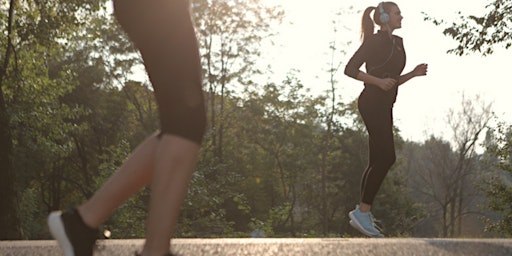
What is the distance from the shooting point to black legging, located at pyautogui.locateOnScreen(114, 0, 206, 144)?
2.65m

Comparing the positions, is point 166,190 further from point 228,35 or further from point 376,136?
Answer: point 228,35

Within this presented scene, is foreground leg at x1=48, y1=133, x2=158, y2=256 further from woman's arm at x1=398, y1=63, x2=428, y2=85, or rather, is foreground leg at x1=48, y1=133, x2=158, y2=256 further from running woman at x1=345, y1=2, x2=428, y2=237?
woman's arm at x1=398, y1=63, x2=428, y2=85

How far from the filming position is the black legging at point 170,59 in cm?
265

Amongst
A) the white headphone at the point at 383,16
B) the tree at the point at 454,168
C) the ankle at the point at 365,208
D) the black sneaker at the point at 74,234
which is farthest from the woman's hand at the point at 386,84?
the tree at the point at 454,168

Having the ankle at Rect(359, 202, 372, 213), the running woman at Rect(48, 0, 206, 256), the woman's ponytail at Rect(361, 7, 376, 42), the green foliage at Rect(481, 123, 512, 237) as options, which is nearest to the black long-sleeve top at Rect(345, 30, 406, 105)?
the woman's ponytail at Rect(361, 7, 376, 42)

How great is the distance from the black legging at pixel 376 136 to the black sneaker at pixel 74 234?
360 centimetres

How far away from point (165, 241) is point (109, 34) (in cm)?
3011

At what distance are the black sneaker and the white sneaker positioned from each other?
3.62m

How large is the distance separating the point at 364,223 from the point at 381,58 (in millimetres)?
1348

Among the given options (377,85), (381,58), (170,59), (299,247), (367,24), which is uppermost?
(367,24)

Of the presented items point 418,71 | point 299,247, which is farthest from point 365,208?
point 299,247

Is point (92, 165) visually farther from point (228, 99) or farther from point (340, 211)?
point (340, 211)

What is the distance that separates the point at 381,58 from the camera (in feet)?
20.3

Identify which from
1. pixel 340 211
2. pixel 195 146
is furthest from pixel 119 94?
pixel 195 146
